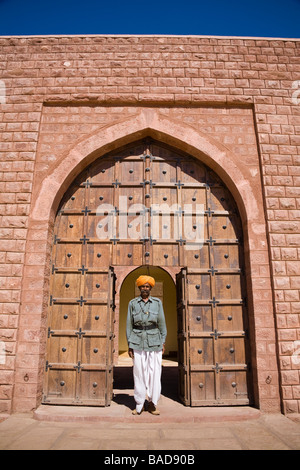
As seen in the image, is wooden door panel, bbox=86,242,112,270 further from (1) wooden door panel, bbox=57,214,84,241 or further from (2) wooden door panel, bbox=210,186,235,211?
(2) wooden door panel, bbox=210,186,235,211

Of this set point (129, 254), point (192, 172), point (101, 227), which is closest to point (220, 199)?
point (192, 172)

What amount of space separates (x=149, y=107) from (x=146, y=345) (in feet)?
11.3

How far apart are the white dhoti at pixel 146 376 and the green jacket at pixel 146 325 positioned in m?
0.10

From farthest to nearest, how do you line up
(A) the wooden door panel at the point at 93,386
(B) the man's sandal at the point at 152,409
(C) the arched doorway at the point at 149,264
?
(C) the arched doorway at the point at 149,264 → (A) the wooden door panel at the point at 93,386 → (B) the man's sandal at the point at 152,409

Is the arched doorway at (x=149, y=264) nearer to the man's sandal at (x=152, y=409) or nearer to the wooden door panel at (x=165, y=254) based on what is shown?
the wooden door panel at (x=165, y=254)

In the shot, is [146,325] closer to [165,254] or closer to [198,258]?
[165,254]

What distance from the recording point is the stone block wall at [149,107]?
4324mm

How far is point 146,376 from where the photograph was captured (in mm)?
3957

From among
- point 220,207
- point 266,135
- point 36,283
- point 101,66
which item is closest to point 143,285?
point 36,283

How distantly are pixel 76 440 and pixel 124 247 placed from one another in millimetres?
2456

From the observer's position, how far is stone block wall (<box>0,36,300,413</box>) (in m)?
4.32

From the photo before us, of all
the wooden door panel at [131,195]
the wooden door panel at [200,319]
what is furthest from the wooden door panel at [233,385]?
the wooden door panel at [131,195]

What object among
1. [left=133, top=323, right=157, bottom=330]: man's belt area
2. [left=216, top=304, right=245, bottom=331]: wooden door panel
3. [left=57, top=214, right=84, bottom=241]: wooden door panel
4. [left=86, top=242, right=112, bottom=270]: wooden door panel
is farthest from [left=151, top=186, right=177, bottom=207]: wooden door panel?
[left=133, top=323, right=157, bottom=330]: man's belt area

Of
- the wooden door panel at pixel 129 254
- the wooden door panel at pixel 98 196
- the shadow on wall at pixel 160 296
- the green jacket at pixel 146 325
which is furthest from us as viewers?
the shadow on wall at pixel 160 296
